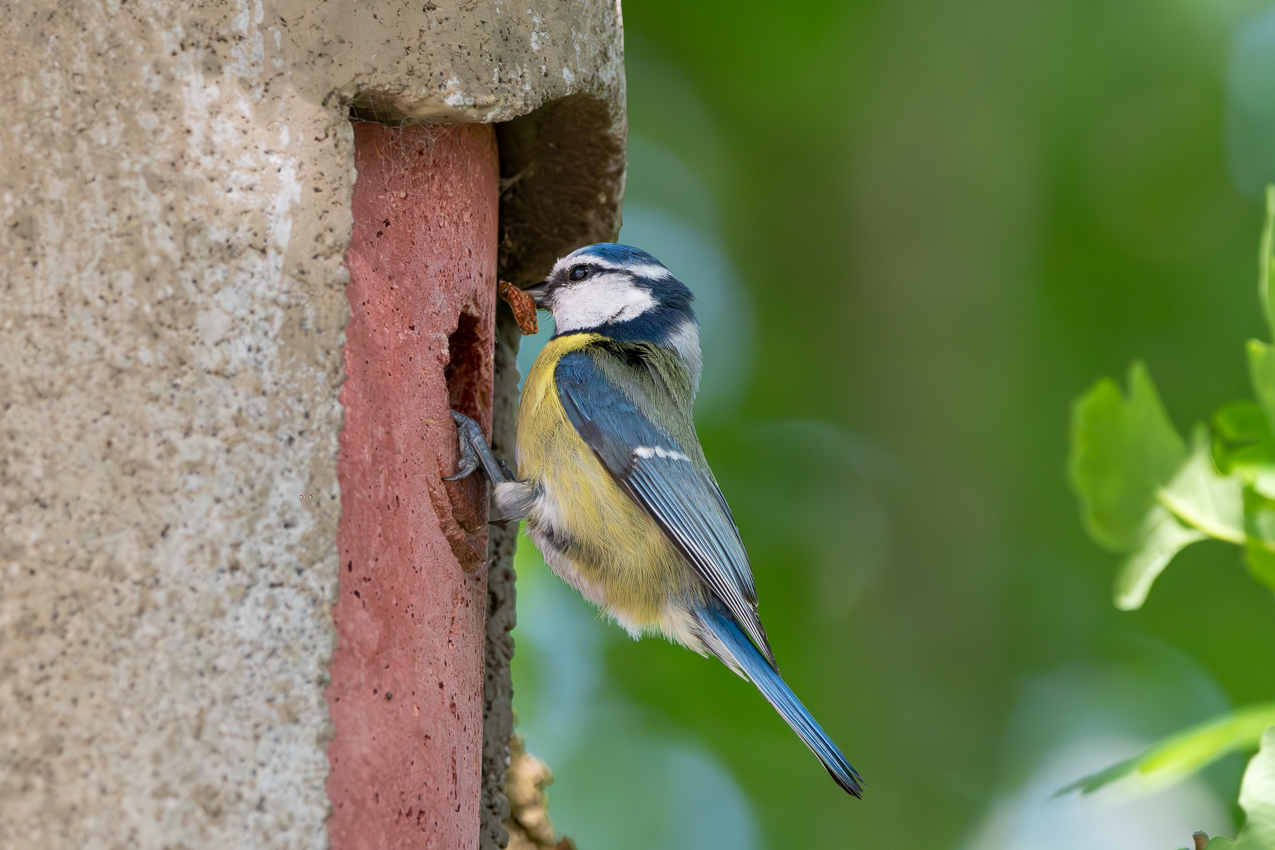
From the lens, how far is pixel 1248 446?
130 centimetres

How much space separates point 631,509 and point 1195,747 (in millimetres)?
1203

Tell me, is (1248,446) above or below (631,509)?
above

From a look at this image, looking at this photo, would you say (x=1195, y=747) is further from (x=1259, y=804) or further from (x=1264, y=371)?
(x=1264, y=371)

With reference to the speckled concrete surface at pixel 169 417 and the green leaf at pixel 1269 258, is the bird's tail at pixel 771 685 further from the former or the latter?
the green leaf at pixel 1269 258

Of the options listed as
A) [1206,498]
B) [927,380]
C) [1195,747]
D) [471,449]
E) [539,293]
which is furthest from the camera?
[927,380]

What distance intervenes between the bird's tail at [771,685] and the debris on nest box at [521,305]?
0.67 m

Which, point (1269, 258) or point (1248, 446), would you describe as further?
point (1248, 446)

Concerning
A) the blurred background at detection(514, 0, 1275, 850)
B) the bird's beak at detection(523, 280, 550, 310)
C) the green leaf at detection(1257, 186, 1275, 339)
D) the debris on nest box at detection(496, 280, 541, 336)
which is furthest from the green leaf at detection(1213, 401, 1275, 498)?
the blurred background at detection(514, 0, 1275, 850)

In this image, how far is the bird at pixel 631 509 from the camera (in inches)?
86.8

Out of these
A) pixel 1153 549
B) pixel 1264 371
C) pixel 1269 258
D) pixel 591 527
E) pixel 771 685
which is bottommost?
pixel 771 685

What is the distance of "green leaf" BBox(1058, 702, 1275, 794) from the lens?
1.19 m

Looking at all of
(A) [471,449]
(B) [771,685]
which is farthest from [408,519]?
(B) [771,685]

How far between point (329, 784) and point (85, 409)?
51 cm

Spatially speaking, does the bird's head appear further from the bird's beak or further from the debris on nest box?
the debris on nest box
